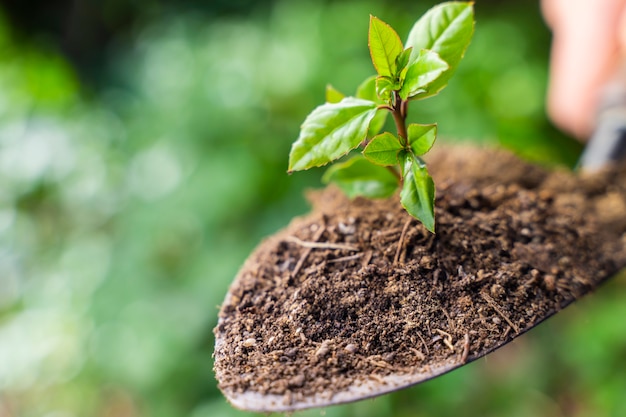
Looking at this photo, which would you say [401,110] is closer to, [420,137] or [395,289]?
[420,137]

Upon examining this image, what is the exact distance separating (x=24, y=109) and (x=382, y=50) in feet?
8.24

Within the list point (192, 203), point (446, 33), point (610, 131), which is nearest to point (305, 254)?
point (446, 33)

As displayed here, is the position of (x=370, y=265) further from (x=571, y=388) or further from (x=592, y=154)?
(x=571, y=388)

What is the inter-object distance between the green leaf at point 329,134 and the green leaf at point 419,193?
8 centimetres

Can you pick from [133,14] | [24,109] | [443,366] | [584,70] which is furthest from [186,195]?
[133,14]

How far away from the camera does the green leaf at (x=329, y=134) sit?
70 cm

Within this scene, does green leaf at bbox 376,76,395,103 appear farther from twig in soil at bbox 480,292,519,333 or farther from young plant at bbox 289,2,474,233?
twig in soil at bbox 480,292,519,333

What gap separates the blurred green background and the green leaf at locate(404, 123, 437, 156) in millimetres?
1273

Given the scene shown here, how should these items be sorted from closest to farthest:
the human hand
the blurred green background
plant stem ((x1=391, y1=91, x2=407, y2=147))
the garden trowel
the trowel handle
Answer: the garden trowel
plant stem ((x1=391, y1=91, x2=407, y2=147))
the trowel handle
the human hand
the blurred green background

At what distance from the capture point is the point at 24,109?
8.93 ft

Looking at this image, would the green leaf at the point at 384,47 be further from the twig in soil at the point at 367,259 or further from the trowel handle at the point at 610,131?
the trowel handle at the point at 610,131

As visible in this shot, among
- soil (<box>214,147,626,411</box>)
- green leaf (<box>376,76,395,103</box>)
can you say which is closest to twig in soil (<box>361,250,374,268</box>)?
soil (<box>214,147,626,411</box>)

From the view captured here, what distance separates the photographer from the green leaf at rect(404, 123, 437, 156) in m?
0.71

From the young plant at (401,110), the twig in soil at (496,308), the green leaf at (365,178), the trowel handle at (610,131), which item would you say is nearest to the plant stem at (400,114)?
the young plant at (401,110)
